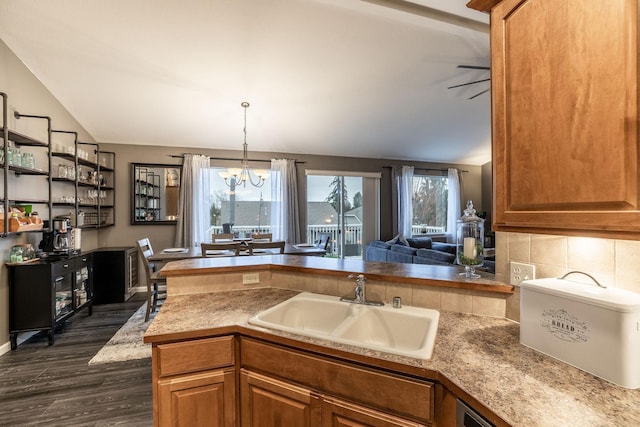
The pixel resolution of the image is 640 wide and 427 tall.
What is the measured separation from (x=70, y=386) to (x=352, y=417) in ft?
8.10

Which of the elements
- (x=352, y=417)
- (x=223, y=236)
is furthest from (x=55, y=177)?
(x=352, y=417)

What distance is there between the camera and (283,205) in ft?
18.3

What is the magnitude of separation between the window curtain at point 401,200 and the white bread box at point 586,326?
5513 mm

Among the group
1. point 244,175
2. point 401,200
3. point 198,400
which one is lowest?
point 198,400

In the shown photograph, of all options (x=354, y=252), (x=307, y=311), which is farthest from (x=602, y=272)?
(x=354, y=252)

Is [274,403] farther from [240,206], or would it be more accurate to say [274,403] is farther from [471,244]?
[240,206]

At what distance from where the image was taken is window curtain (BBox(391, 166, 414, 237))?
650 cm

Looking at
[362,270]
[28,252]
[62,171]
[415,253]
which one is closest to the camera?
[362,270]

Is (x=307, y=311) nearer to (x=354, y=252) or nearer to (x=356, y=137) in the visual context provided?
(x=356, y=137)

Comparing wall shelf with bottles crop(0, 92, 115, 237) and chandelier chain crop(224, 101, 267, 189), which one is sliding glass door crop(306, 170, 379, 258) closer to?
chandelier chain crop(224, 101, 267, 189)

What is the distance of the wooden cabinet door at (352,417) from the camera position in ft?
3.19

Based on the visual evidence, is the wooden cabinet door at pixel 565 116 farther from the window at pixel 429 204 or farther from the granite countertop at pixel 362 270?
the window at pixel 429 204

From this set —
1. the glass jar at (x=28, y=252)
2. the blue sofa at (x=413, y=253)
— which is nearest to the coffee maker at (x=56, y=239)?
the glass jar at (x=28, y=252)

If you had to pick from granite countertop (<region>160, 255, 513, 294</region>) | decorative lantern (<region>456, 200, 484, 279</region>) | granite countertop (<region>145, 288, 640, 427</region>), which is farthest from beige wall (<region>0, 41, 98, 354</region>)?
decorative lantern (<region>456, 200, 484, 279</region>)
